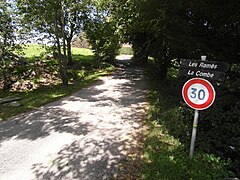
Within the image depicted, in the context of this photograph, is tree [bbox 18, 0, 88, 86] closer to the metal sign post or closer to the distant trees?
the distant trees

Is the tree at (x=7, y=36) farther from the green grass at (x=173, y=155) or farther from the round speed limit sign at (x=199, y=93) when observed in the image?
the round speed limit sign at (x=199, y=93)

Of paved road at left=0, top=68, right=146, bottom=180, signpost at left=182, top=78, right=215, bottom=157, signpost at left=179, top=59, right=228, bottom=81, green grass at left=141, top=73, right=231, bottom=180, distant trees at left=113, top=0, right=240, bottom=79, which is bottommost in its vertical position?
paved road at left=0, top=68, right=146, bottom=180

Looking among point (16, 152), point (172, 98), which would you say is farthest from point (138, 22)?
point (16, 152)

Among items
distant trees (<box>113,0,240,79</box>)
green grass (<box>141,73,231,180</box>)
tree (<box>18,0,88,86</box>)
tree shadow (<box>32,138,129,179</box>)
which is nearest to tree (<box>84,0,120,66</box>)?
tree (<box>18,0,88,86</box>)

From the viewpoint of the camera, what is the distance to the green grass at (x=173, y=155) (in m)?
4.08

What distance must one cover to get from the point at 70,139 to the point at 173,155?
299 centimetres

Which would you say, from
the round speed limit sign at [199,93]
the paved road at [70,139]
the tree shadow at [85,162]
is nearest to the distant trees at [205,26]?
the round speed limit sign at [199,93]

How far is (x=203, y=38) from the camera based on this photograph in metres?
5.98

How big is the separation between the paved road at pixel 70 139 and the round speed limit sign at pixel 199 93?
2.23 meters

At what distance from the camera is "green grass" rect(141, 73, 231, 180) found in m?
4.08

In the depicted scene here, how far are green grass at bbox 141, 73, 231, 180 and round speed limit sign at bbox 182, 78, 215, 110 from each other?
3.98 ft

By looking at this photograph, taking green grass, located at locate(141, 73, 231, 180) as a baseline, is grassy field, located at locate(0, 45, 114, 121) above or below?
below

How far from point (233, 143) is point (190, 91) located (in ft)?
5.63

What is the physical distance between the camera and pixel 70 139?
6.18m
